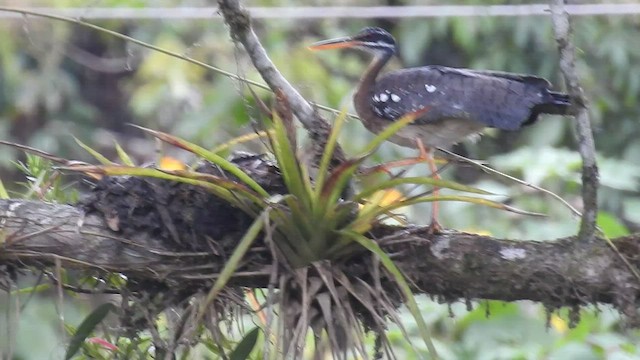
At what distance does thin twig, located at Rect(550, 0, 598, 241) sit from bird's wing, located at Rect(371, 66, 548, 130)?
319mm

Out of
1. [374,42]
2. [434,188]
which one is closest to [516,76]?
[434,188]

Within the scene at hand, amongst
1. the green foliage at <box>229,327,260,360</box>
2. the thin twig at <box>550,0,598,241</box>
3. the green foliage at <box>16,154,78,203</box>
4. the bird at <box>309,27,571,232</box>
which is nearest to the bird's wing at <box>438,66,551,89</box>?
the bird at <box>309,27,571,232</box>

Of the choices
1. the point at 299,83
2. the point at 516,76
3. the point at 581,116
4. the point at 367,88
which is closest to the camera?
the point at 581,116

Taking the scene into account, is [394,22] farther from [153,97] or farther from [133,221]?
[133,221]

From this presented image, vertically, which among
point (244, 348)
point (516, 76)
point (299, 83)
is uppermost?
point (516, 76)

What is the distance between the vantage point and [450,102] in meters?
2.18

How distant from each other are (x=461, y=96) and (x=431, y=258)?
1.73 feet

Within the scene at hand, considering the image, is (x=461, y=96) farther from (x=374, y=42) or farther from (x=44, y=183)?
(x=44, y=183)

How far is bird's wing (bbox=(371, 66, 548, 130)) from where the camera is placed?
209 centimetres

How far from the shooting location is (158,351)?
1817mm

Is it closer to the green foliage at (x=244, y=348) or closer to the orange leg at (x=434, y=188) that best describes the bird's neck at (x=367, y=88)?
the orange leg at (x=434, y=188)

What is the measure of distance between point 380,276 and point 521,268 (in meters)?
0.24

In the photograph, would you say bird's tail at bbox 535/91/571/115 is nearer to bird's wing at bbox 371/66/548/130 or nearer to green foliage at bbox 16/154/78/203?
bird's wing at bbox 371/66/548/130

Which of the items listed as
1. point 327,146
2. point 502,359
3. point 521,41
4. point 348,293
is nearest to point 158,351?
point 348,293
